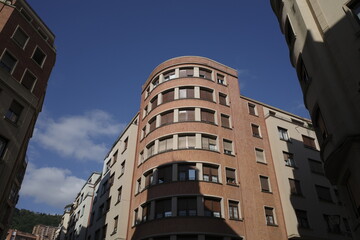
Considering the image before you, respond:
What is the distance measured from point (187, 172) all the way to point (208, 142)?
3.68 meters

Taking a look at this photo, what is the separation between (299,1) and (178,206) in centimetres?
1631

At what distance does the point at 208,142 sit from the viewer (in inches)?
1037

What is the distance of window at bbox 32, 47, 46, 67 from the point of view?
24.1 meters

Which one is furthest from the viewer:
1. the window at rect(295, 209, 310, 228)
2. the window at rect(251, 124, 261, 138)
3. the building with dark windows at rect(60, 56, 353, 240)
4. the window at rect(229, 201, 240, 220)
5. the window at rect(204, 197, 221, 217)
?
the window at rect(251, 124, 261, 138)

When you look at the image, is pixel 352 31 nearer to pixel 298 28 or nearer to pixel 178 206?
pixel 298 28

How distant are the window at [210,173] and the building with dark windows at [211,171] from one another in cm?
9

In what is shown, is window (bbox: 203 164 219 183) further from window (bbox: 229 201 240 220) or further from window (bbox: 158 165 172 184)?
window (bbox: 158 165 172 184)

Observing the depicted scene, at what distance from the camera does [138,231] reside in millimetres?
24062

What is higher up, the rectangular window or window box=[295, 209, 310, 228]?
the rectangular window

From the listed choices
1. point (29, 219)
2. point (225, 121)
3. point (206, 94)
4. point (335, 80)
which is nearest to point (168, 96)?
point (206, 94)

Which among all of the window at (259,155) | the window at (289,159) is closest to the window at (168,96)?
the window at (259,155)

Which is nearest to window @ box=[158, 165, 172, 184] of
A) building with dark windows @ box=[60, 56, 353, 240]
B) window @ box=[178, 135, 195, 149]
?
building with dark windows @ box=[60, 56, 353, 240]

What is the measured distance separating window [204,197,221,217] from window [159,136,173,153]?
5760mm

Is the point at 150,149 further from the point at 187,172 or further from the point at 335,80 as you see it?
the point at 335,80
